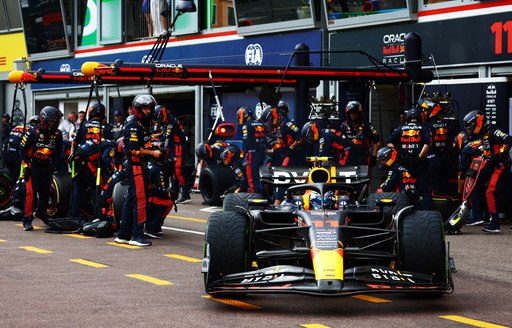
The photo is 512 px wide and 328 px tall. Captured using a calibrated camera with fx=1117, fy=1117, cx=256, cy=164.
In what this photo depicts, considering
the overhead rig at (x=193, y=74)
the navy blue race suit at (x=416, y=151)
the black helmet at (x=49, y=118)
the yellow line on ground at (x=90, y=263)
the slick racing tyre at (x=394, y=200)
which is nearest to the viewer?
the slick racing tyre at (x=394, y=200)

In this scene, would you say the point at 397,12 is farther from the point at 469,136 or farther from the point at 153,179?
the point at 153,179

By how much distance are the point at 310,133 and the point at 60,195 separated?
4360mm

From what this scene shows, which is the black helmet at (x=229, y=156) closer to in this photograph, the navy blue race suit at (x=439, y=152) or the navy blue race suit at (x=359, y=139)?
the navy blue race suit at (x=359, y=139)

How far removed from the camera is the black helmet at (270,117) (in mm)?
20438

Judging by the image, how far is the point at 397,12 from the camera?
2131 centimetres

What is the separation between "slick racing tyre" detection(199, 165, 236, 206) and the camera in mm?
20734

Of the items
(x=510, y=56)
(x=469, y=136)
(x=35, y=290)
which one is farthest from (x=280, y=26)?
(x=35, y=290)

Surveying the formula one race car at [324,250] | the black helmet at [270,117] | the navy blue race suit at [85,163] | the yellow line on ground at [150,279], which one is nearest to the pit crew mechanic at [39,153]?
the navy blue race suit at [85,163]

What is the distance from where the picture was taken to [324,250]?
865 centimetres

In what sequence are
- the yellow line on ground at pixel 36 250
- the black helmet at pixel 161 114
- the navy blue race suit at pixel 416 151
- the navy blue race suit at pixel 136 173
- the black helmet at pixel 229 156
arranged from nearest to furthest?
the yellow line on ground at pixel 36 250
the navy blue race suit at pixel 136 173
the navy blue race suit at pixel 416 151
the black helmet at pixel 161 114
the black helmet at pixel 229 156

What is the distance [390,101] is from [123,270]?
480 inches

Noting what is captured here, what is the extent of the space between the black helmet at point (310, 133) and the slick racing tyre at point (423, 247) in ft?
32.1

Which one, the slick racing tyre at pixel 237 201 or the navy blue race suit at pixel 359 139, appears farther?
the navy blue race suit at pixel 359 139

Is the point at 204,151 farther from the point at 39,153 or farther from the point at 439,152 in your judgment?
the point at 39,153
